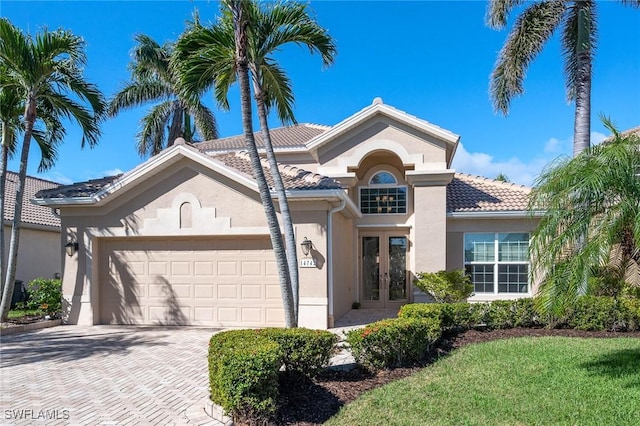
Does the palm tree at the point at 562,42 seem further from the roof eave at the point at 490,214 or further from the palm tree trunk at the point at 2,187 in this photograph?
the palm tree trunk at the point at 2,187

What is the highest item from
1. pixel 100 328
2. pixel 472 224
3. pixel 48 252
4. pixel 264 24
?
pixel 264 24

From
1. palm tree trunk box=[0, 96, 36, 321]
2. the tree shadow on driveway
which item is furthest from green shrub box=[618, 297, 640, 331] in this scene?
palm tree trunk box=[0, 96, 36, 321]

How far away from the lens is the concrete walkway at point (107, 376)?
5.71 m

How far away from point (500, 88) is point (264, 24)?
934 cm

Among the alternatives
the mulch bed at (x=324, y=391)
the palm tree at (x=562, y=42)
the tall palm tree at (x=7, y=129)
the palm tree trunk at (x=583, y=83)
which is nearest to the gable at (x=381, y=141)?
the palm tree at (x=562, y=42)

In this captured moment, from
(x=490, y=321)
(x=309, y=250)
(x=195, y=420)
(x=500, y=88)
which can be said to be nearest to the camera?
(x=195, y=420)

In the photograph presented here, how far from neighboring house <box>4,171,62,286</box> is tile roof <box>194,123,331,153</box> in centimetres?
754

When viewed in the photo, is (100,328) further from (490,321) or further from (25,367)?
(490,321)

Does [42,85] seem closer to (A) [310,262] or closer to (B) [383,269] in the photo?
(A) [310,262]

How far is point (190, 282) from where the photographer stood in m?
12.3

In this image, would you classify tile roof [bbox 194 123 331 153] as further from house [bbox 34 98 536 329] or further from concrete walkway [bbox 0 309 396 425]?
concrete walkway [bbox 0 309 396 425]

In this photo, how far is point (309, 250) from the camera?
11.2 meters

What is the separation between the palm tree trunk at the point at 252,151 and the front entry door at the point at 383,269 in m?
7.72

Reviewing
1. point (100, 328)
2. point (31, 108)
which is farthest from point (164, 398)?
point (31, 108)
